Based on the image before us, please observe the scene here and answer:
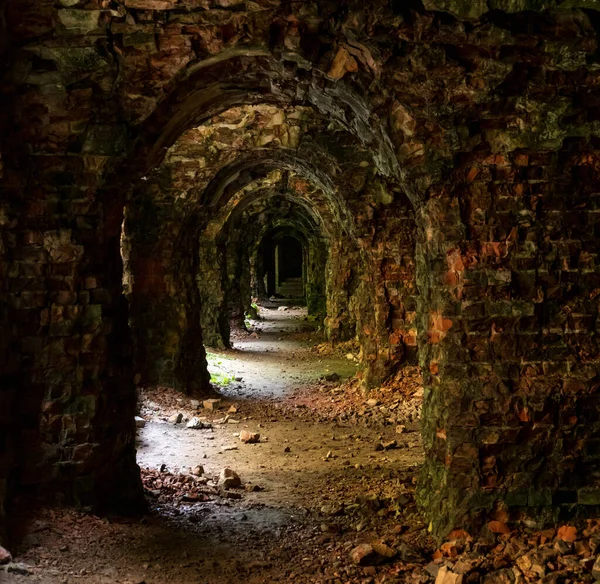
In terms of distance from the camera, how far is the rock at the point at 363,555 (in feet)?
13.0

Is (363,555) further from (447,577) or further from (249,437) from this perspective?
(249,437)

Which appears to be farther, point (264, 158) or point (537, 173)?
point (264, 158)

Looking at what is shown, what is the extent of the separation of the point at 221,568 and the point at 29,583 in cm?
121

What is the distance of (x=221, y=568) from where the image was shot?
3967 millimetres

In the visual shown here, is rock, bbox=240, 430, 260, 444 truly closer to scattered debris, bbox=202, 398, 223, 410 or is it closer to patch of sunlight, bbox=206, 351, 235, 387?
scattered debris, bbox=202, 398, 223, 410

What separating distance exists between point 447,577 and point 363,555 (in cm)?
61

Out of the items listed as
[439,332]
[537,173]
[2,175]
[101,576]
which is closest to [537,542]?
[439,332]

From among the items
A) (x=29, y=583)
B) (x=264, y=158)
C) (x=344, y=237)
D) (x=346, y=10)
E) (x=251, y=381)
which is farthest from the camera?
(x=344, y=237)

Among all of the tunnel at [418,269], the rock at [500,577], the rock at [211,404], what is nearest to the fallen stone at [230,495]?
the tunnel at [418,269]

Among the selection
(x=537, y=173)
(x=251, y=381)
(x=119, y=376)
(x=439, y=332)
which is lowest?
(x=251, y=381)

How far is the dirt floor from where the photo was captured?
372 cm

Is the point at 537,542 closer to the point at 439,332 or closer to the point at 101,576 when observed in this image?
the point at 439,332

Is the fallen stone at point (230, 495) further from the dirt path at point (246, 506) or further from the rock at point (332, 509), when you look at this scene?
the rock at point (332, 509)

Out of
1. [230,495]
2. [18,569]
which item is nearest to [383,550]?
[230,495]
